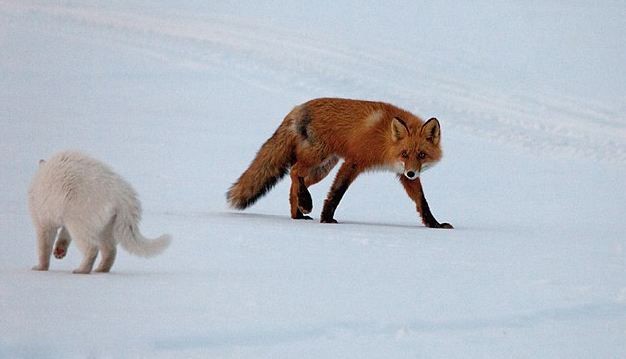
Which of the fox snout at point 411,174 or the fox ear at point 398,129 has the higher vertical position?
the fox ear at point 398,129

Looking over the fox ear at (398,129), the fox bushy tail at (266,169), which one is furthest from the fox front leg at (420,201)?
the fox bushy tail at (266,169)

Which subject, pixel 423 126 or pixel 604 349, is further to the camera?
pixel 423 126

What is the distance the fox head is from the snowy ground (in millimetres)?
551

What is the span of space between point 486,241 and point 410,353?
2.98m

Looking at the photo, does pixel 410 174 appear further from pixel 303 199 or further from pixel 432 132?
pixel 303 199

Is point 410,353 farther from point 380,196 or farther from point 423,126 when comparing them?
point 380,196

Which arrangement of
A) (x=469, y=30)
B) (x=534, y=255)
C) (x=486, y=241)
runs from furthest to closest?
(x=469, y=30) < (x=486, y=241) < (x=534, y=255)

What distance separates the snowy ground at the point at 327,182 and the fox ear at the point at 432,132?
2.54ft

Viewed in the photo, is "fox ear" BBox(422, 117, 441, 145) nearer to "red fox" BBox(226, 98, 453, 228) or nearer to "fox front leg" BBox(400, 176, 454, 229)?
"red fox" BBox(226, 98, 453, 228)

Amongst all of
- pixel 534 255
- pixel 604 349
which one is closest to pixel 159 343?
pixel 604 349

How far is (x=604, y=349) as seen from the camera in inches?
220

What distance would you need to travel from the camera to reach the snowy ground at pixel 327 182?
5445 millimetres

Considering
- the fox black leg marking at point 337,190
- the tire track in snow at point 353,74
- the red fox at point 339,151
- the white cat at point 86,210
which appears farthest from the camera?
the tire track in snow at point 353,74

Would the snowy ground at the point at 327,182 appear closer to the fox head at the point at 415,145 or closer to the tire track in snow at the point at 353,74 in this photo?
the tire track in snow at the point at 353,74
